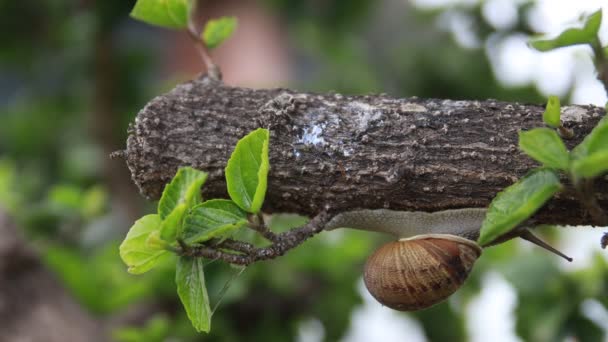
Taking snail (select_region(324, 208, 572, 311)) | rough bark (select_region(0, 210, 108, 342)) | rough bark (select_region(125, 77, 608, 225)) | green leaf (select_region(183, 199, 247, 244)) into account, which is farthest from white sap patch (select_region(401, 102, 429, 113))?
rough bark (select_region(0, 210, 108, 342))

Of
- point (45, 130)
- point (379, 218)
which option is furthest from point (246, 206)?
point (45, 130)

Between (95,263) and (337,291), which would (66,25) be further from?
(337,291)

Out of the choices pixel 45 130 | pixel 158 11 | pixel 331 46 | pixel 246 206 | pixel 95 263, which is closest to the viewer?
pixel 246 206

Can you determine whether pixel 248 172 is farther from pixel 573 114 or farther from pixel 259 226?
pixel 573 114

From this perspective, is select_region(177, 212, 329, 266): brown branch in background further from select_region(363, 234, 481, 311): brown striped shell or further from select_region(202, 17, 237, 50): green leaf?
select_region(202, 17, 237, 50): green leaf

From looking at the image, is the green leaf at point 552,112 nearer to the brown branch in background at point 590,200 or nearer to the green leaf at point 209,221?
the brown branch in background at point 590,200

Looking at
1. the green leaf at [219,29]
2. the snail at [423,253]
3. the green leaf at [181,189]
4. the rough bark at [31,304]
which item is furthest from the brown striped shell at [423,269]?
the rough bark at [31,304]
